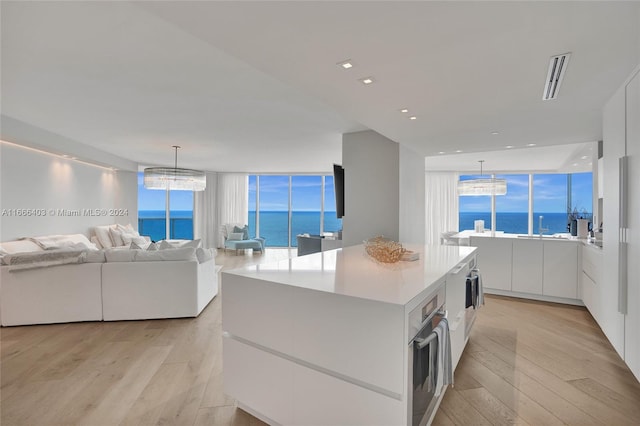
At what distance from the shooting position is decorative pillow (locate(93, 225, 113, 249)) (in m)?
7.00

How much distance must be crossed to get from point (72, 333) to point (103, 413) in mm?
1887

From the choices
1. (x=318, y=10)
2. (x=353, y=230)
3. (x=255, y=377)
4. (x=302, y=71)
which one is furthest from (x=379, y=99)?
(x=353, y=230)

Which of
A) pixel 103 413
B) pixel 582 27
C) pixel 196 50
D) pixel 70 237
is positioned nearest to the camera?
pixel 582 27

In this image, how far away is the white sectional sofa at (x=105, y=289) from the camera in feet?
12.1

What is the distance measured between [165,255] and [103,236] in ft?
13.6

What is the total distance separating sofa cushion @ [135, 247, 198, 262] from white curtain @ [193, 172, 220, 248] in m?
6.49

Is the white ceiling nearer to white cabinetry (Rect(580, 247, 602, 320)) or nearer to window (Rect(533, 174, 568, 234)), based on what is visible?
white cabinetry (Rect(580, 247, 602, 320))

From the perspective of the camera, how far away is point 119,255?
3.92m

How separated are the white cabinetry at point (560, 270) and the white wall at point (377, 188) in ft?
6.43

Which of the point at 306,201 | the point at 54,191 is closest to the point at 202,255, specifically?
the point at 54,191

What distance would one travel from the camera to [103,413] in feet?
6.88

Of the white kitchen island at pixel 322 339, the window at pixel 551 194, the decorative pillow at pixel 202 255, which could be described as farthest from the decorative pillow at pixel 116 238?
the window at pixel 551 194

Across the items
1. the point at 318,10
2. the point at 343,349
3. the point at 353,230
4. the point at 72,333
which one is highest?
the point at 318,10

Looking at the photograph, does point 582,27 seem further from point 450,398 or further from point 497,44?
point 450,398
